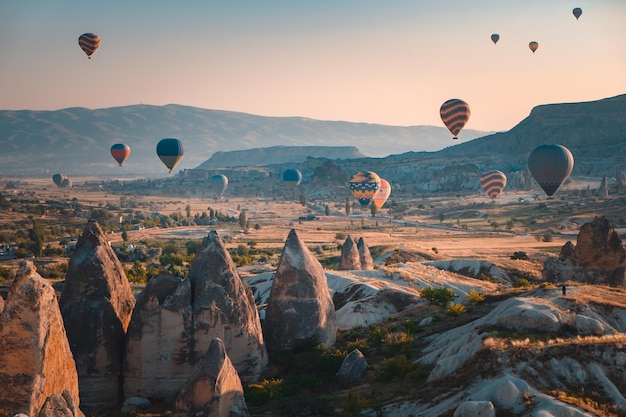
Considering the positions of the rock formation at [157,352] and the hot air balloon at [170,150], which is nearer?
the rock formation at [157,352]

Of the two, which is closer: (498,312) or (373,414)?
(373,414)

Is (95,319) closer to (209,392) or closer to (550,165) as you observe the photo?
(209,392)

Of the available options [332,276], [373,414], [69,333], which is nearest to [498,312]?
[373,414]

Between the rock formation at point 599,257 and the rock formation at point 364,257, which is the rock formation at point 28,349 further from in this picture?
the rock formation at point 364,257

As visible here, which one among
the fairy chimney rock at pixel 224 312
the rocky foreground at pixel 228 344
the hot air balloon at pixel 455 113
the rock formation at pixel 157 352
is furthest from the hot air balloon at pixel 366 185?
the rock formation at pixel 157 352

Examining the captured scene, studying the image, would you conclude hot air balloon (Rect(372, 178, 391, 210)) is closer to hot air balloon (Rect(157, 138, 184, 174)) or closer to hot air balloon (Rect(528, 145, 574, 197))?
hot air balloon (Rect(528, 145, 574, 197))

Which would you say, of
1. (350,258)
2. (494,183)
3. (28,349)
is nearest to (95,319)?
(28,349)

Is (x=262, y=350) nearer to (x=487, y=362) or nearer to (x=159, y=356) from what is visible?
(x=159, y=356)
